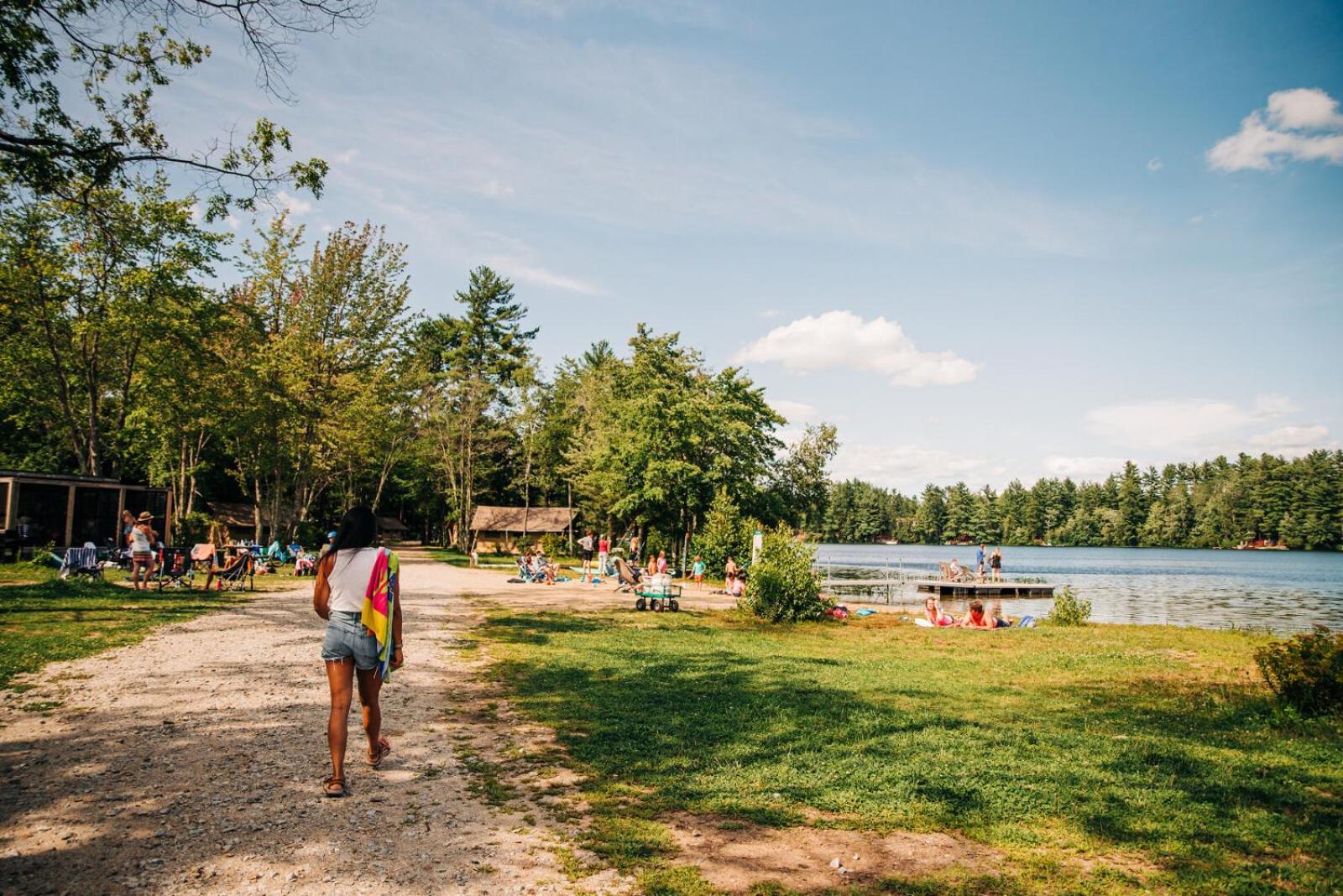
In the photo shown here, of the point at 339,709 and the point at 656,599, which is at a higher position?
the point at 339,709

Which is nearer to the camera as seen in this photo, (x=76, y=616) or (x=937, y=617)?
(x=76, y=616)

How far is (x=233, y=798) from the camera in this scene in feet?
17.6

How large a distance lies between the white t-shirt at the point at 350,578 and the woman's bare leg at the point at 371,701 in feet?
Answer: 1.81

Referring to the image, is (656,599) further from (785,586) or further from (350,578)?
(350,578)

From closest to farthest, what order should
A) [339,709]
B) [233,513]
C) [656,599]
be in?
[339,709], [656,599], [233,513]

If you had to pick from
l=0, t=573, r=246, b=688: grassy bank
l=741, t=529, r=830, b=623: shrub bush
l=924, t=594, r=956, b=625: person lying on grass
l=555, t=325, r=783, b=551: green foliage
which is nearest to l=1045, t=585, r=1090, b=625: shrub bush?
l=924, t=594, r=956, b=625: person lying on grass

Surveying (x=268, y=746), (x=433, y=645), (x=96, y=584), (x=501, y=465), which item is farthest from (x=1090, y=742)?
(x=501, y=465)

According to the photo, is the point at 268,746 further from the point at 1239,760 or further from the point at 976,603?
the point at 976,603

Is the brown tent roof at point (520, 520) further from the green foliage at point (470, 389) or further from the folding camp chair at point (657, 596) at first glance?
the folding camp chair at point (657, 596)

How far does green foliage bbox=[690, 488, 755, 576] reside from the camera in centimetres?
3344

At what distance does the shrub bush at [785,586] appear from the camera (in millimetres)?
19484

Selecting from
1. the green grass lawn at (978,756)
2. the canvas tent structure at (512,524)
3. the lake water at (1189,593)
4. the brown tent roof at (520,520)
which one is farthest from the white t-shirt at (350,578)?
the brown tent roof at (520,520)

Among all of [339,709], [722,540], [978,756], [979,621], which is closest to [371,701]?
[339,709]

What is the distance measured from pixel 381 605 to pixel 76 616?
11.8 meters
